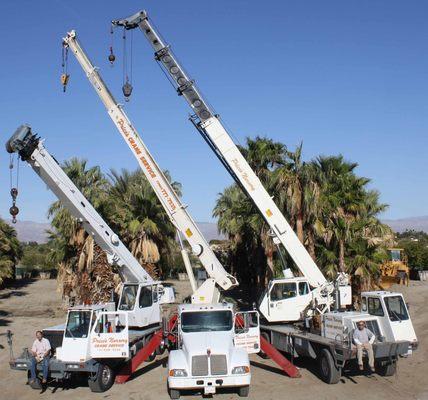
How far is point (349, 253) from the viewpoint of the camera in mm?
26703

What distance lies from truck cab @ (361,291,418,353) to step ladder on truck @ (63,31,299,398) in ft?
10.1

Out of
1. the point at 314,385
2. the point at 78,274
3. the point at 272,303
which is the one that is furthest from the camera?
the point at 78,274

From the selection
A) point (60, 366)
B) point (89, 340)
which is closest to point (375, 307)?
point (89, 340)

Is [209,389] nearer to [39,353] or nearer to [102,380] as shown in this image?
[102,380]

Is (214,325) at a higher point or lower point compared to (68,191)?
lower

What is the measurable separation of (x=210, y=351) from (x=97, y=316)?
139 inches

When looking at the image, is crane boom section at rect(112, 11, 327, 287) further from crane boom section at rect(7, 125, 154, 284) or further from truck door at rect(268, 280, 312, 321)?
crane boom section at rect(7, 125, 154, 284)

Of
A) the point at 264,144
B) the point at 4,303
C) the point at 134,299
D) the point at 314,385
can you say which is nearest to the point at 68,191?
the point at 134,299

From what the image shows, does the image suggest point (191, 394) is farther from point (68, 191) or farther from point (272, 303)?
point (68, 191)

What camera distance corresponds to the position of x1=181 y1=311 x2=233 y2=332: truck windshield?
1378 cm

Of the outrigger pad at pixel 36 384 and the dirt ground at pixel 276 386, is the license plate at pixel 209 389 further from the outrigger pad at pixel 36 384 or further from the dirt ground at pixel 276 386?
the outrigger pad at pixel 36 384

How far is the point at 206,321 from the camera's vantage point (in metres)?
13.9

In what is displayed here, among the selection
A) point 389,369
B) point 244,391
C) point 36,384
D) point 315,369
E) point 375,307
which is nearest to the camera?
point 244,391

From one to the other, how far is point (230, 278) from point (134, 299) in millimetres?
4103
